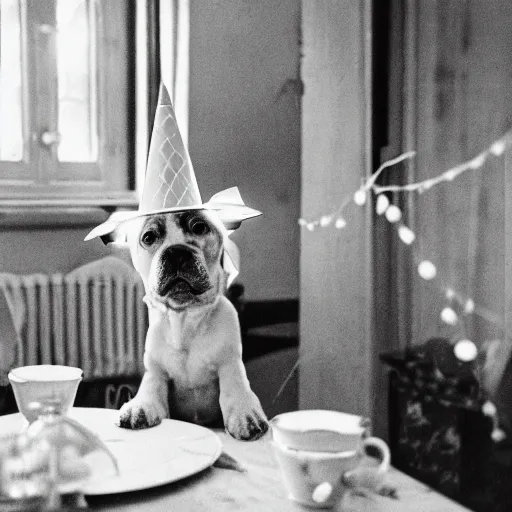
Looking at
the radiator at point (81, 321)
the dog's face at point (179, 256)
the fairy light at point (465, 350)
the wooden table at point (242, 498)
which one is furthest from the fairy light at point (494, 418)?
the radiator at point (81, 321)

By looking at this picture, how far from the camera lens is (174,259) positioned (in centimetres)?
113

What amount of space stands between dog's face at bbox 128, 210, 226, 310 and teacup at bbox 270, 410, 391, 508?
312 millimetres

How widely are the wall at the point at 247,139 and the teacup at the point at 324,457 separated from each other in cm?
75

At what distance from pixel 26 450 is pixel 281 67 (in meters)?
1.07

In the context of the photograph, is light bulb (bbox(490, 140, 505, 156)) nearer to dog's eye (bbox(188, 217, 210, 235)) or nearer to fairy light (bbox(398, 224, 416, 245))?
fairy light (bbox(398, 224, 416, 245))

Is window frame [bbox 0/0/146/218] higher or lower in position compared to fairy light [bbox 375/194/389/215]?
higher

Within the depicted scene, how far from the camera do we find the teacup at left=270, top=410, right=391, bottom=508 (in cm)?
79

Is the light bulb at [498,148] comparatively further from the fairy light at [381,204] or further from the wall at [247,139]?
the wall at [247,139]

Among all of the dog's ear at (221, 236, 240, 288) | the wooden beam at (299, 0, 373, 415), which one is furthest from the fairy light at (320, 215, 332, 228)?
the dog's ear at (221, 236, 240, 288)

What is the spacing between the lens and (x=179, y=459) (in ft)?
3.19

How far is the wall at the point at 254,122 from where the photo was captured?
1.53 metres

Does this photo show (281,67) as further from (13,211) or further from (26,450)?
(26,450)

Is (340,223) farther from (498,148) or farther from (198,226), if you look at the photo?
(498,148)

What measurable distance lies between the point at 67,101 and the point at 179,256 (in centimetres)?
70
